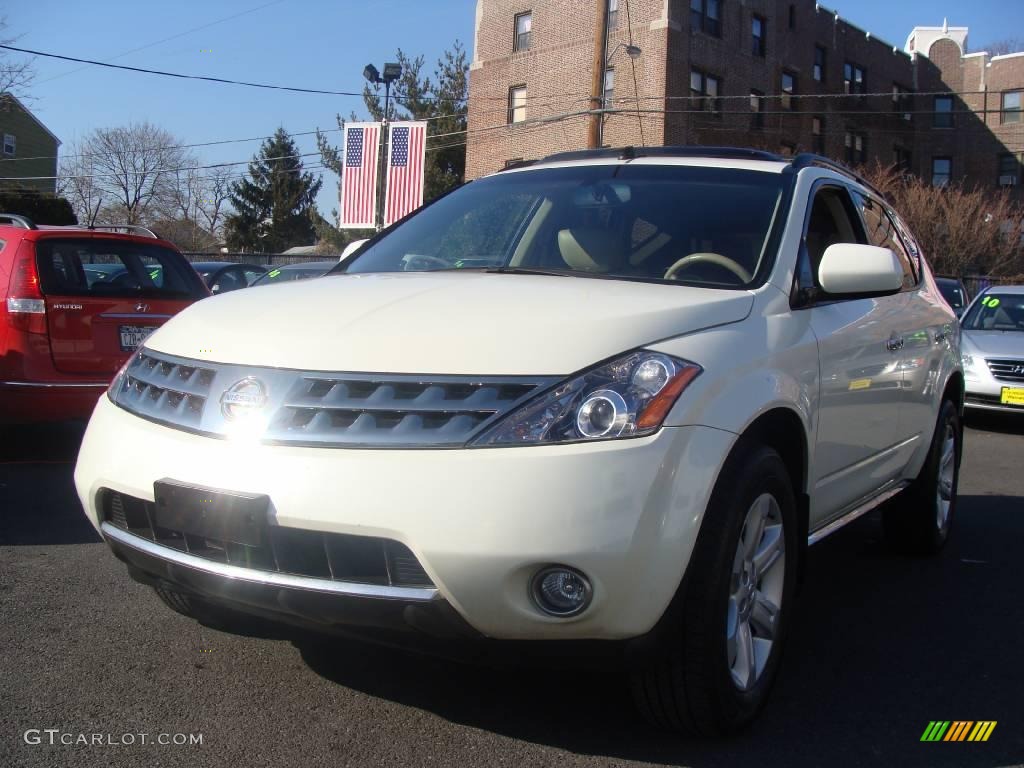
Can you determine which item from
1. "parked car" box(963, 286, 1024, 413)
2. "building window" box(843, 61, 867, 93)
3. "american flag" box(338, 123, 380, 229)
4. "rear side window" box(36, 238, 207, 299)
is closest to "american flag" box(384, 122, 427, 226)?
"american flag" box(338, 123, 380, 229)

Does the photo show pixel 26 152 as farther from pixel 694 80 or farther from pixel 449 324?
pixel 449 324

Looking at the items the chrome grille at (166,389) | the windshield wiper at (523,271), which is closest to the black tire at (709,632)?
the windshield wiper at (523,271)

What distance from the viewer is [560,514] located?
2324 mm

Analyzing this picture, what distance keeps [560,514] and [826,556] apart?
10.7ft

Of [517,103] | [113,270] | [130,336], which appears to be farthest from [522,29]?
[130,336]

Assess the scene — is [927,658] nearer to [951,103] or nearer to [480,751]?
[480,751]

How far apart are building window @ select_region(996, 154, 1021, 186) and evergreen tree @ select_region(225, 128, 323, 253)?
1520 inches

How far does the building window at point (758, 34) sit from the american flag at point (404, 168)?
38.5 feet

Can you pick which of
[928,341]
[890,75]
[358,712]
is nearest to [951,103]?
[890,75]

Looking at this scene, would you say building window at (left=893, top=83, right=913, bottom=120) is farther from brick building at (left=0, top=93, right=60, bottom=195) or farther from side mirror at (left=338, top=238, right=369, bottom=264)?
side mirror at (left=338, top=238, right=369, bottom=264)

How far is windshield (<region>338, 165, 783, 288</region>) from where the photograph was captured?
3.50 metres

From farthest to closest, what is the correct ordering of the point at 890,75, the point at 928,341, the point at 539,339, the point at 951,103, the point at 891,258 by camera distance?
1. the point at 951,103
2. the point at 890,75
3. the point at 928,341
4. the point at 891,258
5. the point at 539,339

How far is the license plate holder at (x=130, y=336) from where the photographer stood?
22.5 ft

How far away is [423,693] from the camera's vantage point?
3107 millimetres
